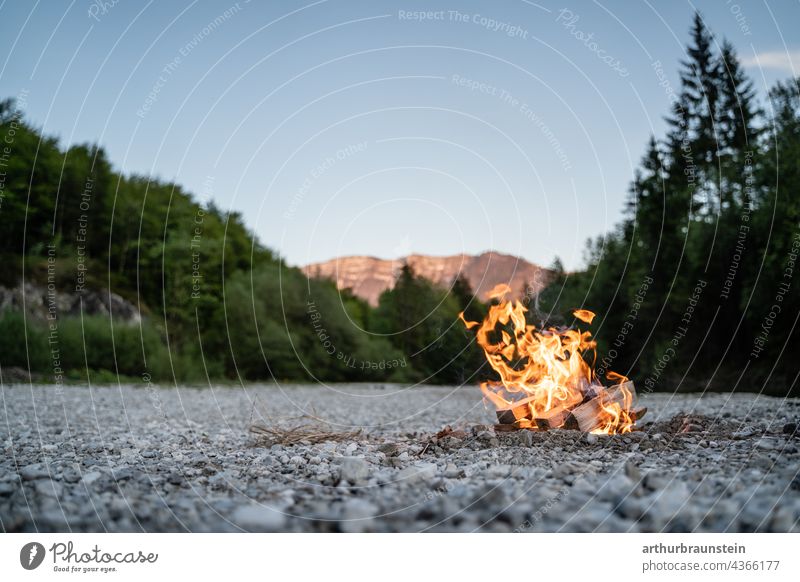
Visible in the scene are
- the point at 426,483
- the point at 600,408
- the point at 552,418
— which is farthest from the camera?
the point at 600,408

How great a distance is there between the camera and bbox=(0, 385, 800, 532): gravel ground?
187 inches

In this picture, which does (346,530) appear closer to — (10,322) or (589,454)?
(589,454)

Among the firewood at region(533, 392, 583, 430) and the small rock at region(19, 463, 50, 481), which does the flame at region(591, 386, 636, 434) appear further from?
the small rock at region(19, 463, 50, 481)

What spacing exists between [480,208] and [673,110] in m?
28.6

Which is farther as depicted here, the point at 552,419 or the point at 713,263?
the point at 713,263

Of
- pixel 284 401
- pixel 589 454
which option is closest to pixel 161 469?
pixel 589 454

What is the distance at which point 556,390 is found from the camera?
836 centimetres

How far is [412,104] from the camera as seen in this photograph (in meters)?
12.0

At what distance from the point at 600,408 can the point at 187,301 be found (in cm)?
3229

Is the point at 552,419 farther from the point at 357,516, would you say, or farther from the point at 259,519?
Answer: the point at 259,519

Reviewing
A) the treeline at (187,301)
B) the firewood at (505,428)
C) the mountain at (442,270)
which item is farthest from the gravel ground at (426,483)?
the treeline at (187,301)

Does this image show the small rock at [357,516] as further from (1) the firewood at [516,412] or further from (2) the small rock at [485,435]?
→ (1) the firewood at [516,412]

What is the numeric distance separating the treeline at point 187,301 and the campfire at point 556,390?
1823 cm

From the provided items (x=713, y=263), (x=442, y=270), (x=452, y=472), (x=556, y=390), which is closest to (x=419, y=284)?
(x=442, y=270)
